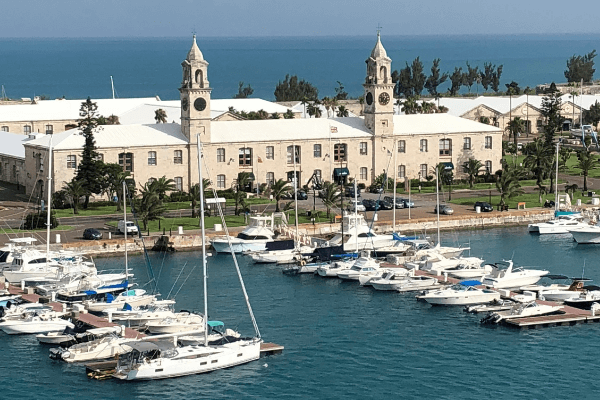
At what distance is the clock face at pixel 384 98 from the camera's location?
4333 inches

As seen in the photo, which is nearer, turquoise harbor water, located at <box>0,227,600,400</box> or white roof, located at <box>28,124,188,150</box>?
turquoise harbor water, located at <box>0,227,600,400</box>

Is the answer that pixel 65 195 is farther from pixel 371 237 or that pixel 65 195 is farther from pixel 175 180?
pixel 371 237

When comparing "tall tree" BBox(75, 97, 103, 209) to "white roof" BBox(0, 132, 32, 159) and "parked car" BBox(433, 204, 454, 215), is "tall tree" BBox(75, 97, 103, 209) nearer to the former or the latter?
"white roof" BBox(0, 132, 32, 159)

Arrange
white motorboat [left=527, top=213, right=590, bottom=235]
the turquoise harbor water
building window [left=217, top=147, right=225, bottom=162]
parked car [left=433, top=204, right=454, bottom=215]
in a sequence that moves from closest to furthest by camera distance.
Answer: the turquoise harbor water, white motorboat [left=527, top=213, right=590, bottom=235], parked car [left=433, top=204, right=454, bottom=215], building window [left=217, top=147, right=225, bottom=162]

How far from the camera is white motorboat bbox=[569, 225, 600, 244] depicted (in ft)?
292

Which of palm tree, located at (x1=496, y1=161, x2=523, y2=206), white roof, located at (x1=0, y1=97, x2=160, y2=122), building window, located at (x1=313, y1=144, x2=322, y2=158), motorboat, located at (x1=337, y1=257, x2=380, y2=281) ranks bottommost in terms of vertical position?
motorboat, located at (x1=337, y1=257, x2=380, y2=281)

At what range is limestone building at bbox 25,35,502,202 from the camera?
336ft

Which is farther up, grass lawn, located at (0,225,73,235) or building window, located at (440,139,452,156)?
building window, located at (440,139,452,156)

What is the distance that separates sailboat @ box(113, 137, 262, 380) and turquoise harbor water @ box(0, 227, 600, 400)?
43 centimetres

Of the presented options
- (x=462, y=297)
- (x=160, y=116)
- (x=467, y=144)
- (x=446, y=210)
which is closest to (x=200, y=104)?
(x=446, y=210)

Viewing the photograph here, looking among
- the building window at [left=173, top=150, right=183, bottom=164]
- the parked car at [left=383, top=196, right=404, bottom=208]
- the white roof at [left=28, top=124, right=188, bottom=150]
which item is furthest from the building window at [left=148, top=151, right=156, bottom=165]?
the parked car at [left=383, top=196, right=404, bottom=208]

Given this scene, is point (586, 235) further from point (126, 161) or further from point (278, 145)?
point (126, 161)

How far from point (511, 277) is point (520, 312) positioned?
729cm

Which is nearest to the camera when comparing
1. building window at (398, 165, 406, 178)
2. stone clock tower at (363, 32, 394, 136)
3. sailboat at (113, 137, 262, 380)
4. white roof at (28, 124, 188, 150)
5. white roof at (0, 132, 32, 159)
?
sailboat at (113, 137, 262, 380)
